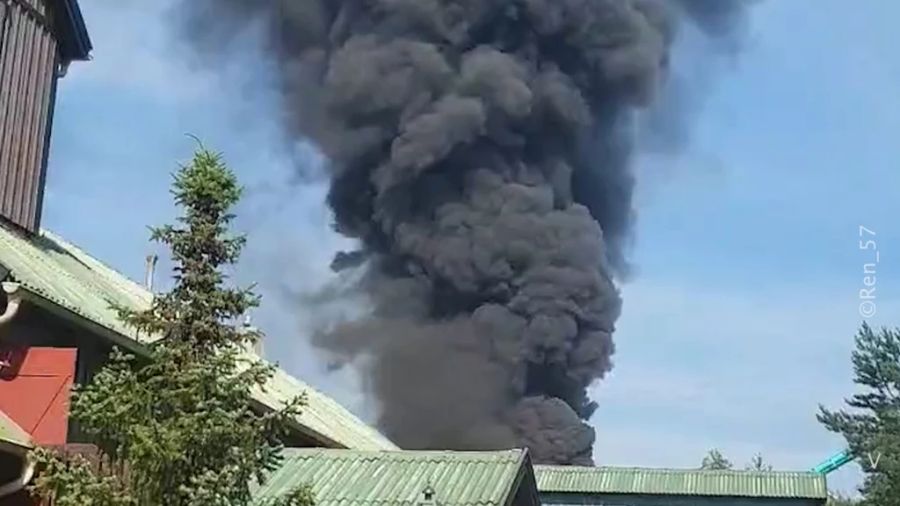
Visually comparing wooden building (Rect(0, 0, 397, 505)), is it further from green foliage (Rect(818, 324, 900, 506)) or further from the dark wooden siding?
green foliage (Rect(818, 324, 900, 506))

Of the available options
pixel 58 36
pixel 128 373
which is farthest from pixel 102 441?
pixel 58 36

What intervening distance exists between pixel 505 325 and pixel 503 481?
15889 millimetres

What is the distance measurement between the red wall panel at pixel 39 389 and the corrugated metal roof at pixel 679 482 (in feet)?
59.8

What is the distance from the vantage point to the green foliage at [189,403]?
789cm

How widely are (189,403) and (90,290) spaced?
5.75m

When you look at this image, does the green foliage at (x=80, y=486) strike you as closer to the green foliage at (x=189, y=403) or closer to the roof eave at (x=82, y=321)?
the green foliage at (x=189, y=403)

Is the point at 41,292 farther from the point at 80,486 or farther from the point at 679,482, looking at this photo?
the point at 679,482

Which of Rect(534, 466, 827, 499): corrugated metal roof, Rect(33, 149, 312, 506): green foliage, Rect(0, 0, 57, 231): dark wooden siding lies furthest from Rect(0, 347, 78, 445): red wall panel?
Rect(534, 466, 827, 499): corrugated metal roof

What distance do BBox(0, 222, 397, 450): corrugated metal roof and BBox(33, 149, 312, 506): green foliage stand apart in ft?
6.63

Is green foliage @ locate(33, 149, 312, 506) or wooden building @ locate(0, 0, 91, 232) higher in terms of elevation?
wooden building @ locate(0, 0, 91, 232)

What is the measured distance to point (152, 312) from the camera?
28.6 feet

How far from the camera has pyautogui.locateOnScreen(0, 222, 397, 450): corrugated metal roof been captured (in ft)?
37.6

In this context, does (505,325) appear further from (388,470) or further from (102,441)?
(102,441)

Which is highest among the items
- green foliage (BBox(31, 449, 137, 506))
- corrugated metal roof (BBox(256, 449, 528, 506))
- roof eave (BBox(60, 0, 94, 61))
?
→ roof eave (BBox(60, 0, 94, 61))
